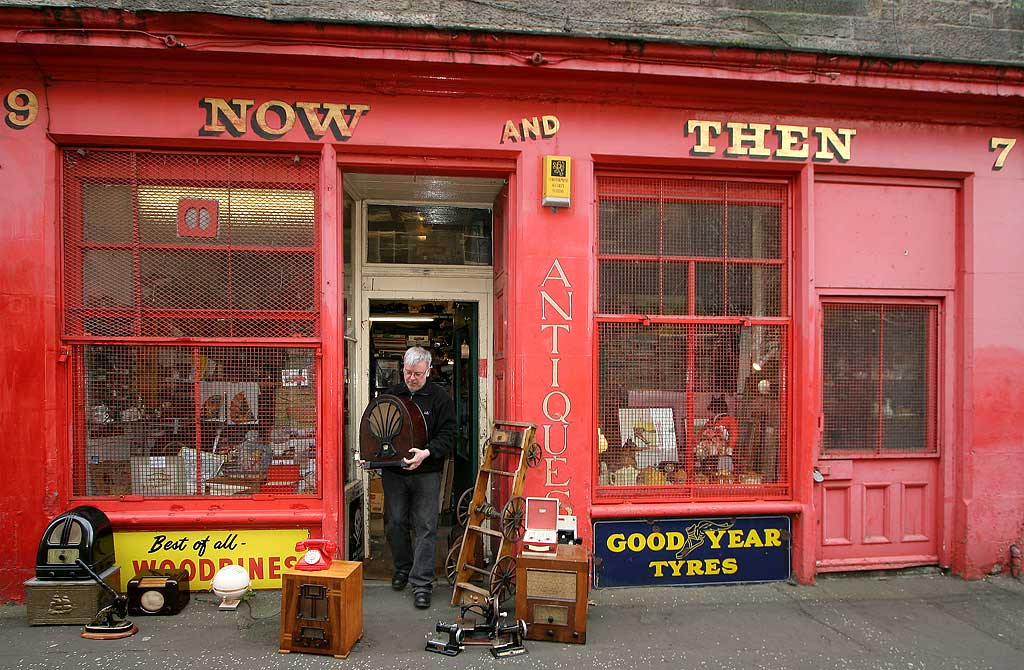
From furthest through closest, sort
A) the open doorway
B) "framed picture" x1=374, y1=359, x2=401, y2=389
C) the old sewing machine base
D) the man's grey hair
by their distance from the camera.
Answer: "framed picture" x1=374, y1=359, x2=401, y2=389, the open doorway, the man's grey hair, the old sewing machine base

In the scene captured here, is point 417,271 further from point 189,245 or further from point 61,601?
point 61,601

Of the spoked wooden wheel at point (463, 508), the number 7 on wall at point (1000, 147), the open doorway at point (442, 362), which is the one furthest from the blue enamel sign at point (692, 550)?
the number 7 on wall at point (1000, 147)


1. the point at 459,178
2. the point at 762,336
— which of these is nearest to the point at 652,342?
the point at 762,336

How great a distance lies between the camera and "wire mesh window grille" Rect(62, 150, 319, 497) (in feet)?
17.1

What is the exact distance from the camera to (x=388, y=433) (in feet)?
16.5

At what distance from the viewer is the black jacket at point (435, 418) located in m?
5.21

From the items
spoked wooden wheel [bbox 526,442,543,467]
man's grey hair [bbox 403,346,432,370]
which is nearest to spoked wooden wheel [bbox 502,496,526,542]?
spoked wooden wheel [bbox 526,442,543,467]

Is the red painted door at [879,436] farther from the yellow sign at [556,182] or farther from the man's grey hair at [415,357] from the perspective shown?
the man's grey hair at [415,357]

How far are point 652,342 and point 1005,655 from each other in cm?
315

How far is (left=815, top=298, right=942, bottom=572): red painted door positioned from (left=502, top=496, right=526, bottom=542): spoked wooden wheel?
8.74ft

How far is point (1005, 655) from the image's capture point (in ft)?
14.4

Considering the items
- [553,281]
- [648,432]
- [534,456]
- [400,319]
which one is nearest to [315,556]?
[534,456]

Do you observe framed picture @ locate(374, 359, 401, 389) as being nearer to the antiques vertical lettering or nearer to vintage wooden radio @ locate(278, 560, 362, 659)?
the antiques vertical lettering

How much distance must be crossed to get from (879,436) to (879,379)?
19.6 inches
